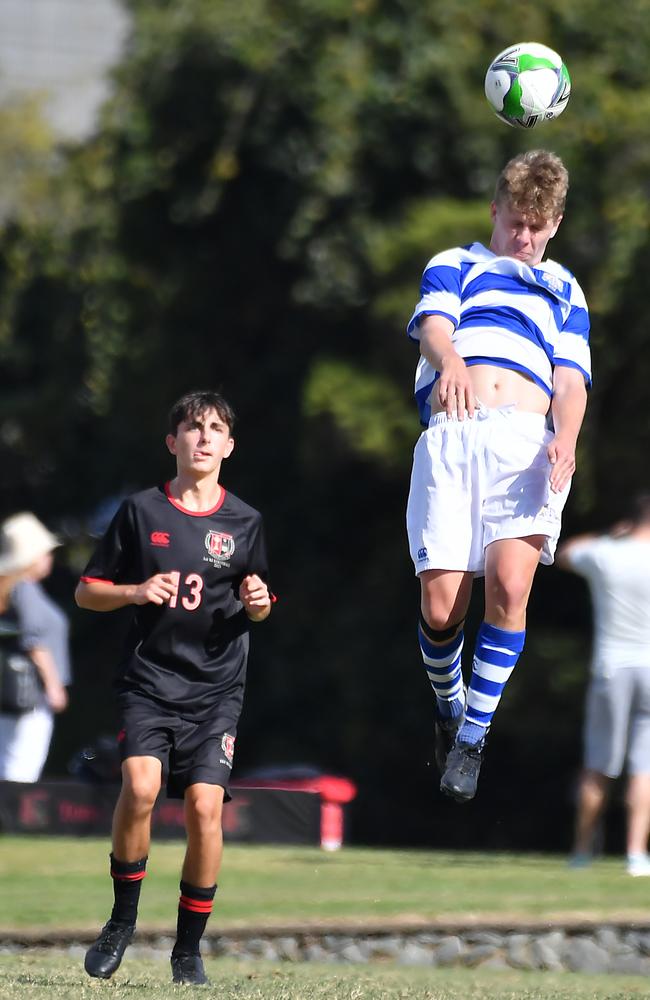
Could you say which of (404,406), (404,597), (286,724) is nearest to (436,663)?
(404,406)

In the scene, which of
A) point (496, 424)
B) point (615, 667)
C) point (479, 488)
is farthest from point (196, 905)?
point (615, 667)

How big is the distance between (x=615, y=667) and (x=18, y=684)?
3.96 m

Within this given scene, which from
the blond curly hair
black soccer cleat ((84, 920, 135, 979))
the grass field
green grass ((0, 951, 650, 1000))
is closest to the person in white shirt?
the grass field

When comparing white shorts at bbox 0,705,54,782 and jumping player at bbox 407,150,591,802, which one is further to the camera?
white shorts at bbox 0,705,54,782

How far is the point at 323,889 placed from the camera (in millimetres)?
9930

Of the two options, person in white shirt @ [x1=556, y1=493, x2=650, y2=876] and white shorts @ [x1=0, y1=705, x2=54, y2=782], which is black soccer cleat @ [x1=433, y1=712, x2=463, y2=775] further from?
white shorts @ [x1=0, y1=705, x2=54, y2=782]

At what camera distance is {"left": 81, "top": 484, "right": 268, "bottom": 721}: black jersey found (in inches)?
254

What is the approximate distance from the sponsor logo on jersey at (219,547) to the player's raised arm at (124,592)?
240mm

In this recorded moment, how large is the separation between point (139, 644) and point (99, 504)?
77.6ft

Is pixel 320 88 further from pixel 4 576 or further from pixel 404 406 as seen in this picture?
pixel 4 576

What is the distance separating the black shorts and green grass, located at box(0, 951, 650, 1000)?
0.75 metres

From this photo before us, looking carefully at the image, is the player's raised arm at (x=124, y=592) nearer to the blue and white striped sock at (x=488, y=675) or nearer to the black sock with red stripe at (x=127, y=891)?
the black sock with red stripe at (x=127, y=891)

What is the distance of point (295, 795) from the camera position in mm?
13203

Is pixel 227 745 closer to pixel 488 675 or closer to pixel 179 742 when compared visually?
pixel 179 742
